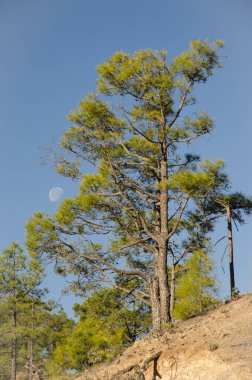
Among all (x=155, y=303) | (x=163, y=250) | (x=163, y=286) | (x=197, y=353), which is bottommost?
(x=197, y=353)

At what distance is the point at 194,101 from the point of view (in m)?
19.1

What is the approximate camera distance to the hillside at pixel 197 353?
36.4 ft

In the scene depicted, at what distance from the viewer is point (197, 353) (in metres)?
12.0

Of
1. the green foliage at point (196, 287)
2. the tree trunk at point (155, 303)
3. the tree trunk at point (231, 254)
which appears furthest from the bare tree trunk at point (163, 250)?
the green foliage at point (196, 287)

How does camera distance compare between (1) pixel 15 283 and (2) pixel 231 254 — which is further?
(1) pixel 15 283

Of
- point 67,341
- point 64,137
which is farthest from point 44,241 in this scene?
point 67,341

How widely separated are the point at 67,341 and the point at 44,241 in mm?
14544

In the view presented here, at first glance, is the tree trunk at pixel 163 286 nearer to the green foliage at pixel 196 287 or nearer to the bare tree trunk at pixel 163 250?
the bare tree trunk at pixel 163 250

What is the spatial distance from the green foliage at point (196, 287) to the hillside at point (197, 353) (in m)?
7.75

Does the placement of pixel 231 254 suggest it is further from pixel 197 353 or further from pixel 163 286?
pixel 197 353

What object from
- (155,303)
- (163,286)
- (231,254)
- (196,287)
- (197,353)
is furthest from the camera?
(196,287)

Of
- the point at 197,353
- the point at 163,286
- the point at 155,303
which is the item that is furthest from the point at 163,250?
the point at 197,353

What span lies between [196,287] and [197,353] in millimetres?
11177

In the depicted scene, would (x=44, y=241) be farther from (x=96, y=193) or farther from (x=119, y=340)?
(x=119, y=340)
